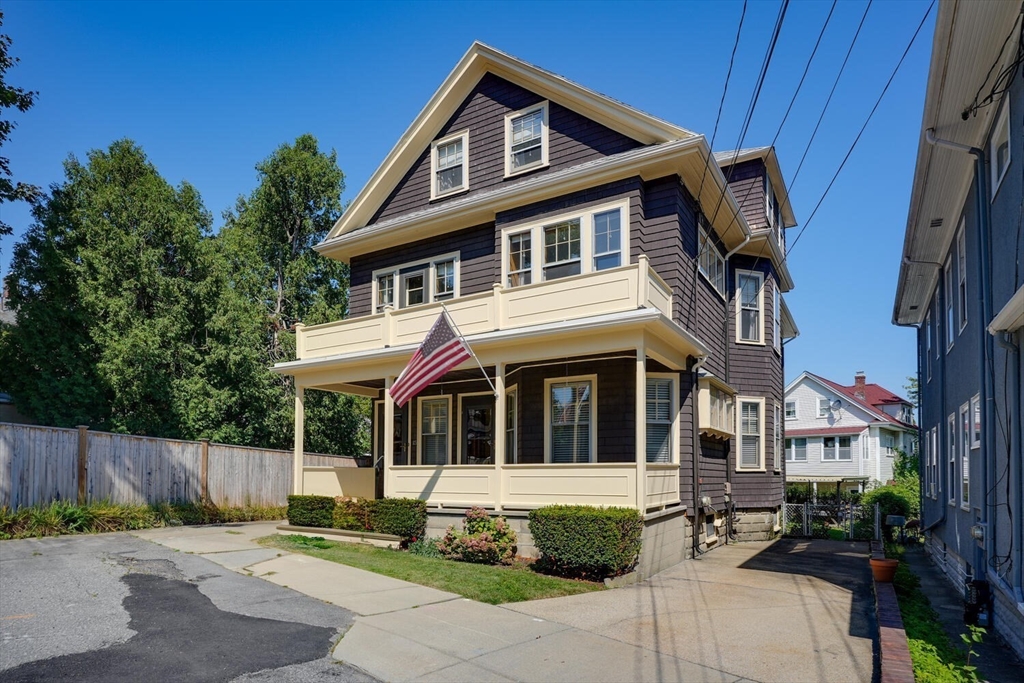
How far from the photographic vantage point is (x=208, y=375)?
2536cm

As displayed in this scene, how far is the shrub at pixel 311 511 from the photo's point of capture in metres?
15.6

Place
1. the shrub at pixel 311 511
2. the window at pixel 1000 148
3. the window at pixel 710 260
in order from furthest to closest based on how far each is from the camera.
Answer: the window at pixel 710 260 < the shrub at pixel 311 511 < the window at pixel 1000 148

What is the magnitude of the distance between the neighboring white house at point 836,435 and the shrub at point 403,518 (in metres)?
30.7

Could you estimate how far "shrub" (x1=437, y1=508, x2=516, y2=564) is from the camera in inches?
489

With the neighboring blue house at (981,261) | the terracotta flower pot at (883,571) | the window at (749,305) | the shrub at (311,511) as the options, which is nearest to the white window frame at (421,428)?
the shrub at (311,511)

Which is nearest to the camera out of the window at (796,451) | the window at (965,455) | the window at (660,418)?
the window at (965,455)

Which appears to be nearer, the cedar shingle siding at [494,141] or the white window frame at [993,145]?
the white window frame at [993,145]

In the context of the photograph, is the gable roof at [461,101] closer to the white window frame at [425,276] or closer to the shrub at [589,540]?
the white window frame at [425,276]

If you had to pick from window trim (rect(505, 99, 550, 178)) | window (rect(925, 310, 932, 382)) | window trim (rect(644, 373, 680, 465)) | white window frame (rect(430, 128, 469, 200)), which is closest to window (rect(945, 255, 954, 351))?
window (rect(925, 310, 932, 382))

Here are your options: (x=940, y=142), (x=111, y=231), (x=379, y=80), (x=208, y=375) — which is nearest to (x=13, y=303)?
(x=111, y=231)

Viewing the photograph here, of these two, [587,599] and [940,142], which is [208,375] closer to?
[587,599]

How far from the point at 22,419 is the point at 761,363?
23304mm

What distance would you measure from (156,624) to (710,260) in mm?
13185

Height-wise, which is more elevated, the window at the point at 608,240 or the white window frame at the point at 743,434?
the window at the point at 608,240
